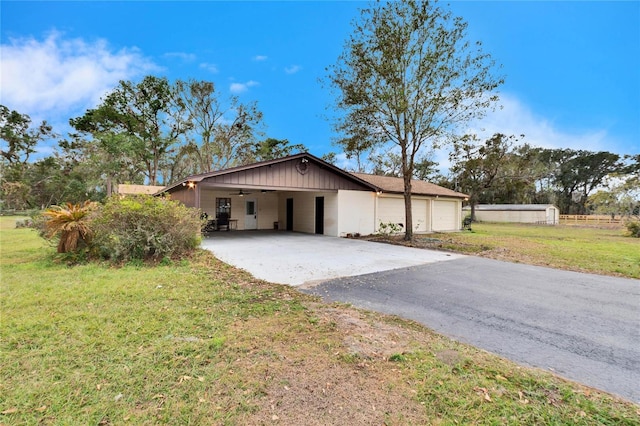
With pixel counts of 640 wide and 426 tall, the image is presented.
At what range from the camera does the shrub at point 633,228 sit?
53.9 ft

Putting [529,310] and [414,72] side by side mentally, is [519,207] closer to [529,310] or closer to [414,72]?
[414,72]

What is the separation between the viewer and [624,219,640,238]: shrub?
16.4 meters

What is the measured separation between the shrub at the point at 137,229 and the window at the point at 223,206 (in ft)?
30.0

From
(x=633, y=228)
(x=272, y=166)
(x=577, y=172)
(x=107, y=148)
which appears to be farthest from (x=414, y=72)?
(x=577, y=172)

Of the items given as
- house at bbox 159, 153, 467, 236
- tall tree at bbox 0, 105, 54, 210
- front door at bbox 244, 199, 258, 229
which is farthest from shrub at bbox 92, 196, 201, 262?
tall tree at bbox 0, 105, 54, 210

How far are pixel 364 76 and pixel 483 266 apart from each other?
27.6 ft

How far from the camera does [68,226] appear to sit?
738 cm

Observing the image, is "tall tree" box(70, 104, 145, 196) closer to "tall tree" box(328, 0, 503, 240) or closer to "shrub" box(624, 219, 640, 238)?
"tall tree" box(328, 0, 503, 240)

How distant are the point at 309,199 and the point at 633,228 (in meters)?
18.0

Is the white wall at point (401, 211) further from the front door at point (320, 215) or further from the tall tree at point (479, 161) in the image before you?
the tall tree at point (479, 161)

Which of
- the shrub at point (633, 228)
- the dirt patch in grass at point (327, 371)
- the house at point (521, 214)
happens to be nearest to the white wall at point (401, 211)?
the shrub at point (633, 228)

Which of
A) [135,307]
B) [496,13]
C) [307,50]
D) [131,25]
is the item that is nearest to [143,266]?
[135,307]

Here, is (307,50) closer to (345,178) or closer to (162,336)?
(345,178)

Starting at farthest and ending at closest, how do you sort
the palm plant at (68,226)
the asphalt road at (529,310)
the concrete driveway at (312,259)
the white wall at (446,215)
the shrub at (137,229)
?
the white wall at (446,215)
the palm plant at (68,226)
the shrub at (137,229)
the concrete driveway at (312,259)
the asphalt road at (529,310)
